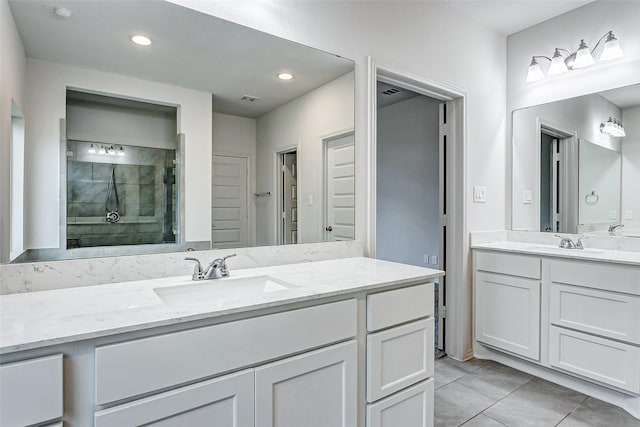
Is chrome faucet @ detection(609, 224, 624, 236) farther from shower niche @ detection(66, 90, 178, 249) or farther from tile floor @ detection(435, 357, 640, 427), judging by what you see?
shower niche @ detection(66, 90, 178, 249)

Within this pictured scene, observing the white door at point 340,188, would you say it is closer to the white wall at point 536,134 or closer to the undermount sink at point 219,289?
the undermount sink at point 219,289

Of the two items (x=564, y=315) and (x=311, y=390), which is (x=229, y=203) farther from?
(x=564, y=315)

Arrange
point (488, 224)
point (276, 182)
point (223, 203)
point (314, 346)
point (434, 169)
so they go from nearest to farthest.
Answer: point (314, 346) → point (223, 203) → point (276, 182) → point (488, 224) → point (434, 169)

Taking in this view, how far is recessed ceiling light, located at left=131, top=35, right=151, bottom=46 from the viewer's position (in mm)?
1387

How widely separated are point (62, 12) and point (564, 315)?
2.99 metres

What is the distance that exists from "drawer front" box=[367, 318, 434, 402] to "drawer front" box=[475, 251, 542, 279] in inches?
47.4

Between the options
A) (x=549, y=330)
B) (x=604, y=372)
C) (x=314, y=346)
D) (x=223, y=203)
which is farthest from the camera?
(x=549, y=330)

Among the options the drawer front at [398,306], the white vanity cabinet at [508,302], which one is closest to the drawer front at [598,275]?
the white vanity cabinet at [508,302]

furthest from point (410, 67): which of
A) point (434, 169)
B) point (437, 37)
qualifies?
point (434, 169)

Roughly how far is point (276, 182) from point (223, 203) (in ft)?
1.03

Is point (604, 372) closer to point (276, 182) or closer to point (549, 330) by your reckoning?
point (549, 330)

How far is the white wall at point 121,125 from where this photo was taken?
1300mm

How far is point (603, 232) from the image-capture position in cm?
241

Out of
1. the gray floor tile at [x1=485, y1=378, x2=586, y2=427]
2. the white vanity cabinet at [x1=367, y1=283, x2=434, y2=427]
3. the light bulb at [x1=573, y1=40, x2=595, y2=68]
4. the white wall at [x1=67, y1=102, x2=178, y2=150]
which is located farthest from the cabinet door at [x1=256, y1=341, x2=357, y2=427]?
the light bulb at [x1=573, y1=40, x2=595, y2=68]
